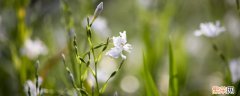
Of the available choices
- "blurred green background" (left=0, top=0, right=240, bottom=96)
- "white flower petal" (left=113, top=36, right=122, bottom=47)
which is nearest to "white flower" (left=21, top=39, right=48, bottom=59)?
"blurred green background" (left=0, top=0, right=240, bottom=96)

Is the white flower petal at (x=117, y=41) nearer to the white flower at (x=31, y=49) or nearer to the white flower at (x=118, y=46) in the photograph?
the white flower at (x=118, y=46)

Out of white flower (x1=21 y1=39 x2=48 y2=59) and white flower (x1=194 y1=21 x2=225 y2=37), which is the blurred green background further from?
white flower (x1=194 y1=21 x2=225 y2=37)

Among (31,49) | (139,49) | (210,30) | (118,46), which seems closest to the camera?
(118,46)

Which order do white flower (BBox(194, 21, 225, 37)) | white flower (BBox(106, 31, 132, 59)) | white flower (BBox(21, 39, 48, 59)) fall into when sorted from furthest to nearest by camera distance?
white flower (BBox(21, 39, 48, 59))
white flower (BBox(194, 21, 225, 37))
white flower (BBox(106, 31, 132, 59))

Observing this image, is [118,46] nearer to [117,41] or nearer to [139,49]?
[117,41]

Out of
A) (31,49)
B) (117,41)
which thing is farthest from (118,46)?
(31,49)

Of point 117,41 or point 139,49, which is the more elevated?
point 139,49

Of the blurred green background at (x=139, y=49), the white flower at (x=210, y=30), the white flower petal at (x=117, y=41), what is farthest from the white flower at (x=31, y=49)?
the white flower petal at (x=117, y=41)

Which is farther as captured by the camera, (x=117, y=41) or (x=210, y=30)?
(x=210, y=30)

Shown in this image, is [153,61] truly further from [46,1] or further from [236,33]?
[46,1]
